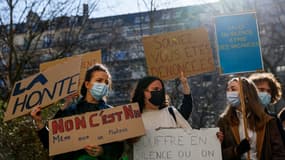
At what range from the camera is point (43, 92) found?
12.1 feet

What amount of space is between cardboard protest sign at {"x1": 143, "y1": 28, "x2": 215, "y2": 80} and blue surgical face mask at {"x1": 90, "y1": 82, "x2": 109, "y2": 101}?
110cm

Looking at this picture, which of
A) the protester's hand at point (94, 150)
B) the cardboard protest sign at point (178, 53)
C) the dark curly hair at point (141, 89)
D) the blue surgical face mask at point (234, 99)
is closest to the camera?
the protester's hand at point (94, 150)

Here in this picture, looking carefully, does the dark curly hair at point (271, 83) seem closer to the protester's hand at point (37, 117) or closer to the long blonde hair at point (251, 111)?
the long blonde hair at point (251, 111)

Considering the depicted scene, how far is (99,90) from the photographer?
140 inches

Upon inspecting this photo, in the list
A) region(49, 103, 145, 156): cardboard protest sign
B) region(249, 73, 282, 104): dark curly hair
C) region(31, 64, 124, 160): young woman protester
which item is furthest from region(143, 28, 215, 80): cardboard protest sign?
region(49, 103, 145, 156): cardboard protest sign

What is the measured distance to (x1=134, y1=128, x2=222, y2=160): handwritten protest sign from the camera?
11.8ft

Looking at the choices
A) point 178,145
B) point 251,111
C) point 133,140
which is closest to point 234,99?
point 251,111

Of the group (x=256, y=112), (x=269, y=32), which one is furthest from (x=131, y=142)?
(x=269, y=32)

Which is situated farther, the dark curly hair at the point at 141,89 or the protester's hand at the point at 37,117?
the dark curly hair at the point at 141,89

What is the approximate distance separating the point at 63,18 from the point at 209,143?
1039cm

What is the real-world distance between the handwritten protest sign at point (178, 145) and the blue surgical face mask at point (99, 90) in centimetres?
48

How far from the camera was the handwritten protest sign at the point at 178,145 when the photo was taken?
3582mm

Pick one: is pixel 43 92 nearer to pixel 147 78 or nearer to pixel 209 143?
pixel 147 78

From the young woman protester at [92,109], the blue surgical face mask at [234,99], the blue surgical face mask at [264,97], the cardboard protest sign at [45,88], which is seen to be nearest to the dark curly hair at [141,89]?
the young woman protester at [92,109]
